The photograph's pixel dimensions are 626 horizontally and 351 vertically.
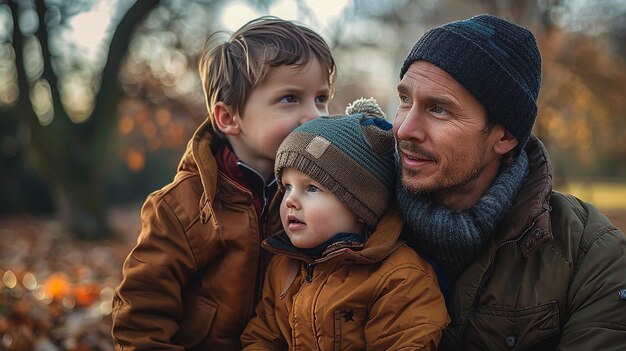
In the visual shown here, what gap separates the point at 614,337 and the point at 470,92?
1036 mm

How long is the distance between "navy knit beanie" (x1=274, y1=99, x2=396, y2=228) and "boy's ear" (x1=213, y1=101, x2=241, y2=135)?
425mm

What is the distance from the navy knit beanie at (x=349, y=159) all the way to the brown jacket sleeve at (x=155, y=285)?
0.53 m

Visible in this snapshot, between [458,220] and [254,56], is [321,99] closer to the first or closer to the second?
[254,56]

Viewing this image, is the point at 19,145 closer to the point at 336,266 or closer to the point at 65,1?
the point at 65,1

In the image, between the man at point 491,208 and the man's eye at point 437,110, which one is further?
the man's eye at point 437,110

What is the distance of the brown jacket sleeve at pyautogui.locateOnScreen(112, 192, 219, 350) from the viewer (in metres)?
2.62

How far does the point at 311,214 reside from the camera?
2.46m

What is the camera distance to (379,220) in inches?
102

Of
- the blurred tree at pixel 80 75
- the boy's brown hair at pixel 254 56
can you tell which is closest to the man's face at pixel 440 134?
the boy's brown hair at pixel 254 56

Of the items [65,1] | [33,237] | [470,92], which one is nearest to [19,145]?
[33,237]

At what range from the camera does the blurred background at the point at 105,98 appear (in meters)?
5.89

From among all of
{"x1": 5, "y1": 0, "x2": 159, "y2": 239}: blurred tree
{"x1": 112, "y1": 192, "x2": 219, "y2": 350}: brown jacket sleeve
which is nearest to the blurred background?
{"x1": 5, "y1": 0, "x2": 159, "y2": 239}: blurred tree

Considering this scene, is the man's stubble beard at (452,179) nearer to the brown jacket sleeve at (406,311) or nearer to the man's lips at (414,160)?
the man's lips at (414,160)

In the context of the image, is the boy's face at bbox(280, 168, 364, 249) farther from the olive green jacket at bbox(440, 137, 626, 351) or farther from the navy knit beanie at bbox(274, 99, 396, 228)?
the olive green jacket at bbox(440, 137, 626, 351)
